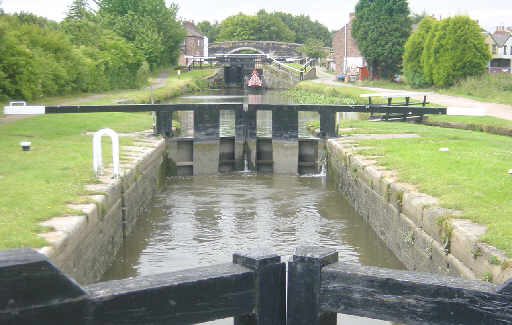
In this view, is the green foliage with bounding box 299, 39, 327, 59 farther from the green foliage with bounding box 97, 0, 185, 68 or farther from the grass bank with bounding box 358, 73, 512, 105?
the grass bank with bounding box 358, 73, 512, 105

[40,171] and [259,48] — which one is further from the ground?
[259,48]

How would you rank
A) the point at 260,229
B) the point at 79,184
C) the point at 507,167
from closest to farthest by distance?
the point at 79,184 → the point at 507,167 → the point at 260,229

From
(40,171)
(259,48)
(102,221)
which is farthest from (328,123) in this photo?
(259,48)

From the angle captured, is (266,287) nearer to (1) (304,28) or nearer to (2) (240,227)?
(2) (240,227)

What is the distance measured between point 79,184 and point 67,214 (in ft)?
5.79

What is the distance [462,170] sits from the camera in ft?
30.5

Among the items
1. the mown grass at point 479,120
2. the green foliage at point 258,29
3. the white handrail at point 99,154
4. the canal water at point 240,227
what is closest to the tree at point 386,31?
the mown grass at point 479,120

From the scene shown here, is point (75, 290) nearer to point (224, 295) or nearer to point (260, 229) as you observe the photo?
point (224, 295)

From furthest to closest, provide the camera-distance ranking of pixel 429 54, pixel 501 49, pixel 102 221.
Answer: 1. pixel 501 49
2. pixel 429 54
3. pixel 102 221

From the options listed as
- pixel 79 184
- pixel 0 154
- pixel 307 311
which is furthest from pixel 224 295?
pixel 0 154

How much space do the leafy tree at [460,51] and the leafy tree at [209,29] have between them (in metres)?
88.3

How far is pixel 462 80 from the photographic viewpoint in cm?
3106

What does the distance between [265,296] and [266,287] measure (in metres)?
0.04

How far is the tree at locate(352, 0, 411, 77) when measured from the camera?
43.6m
